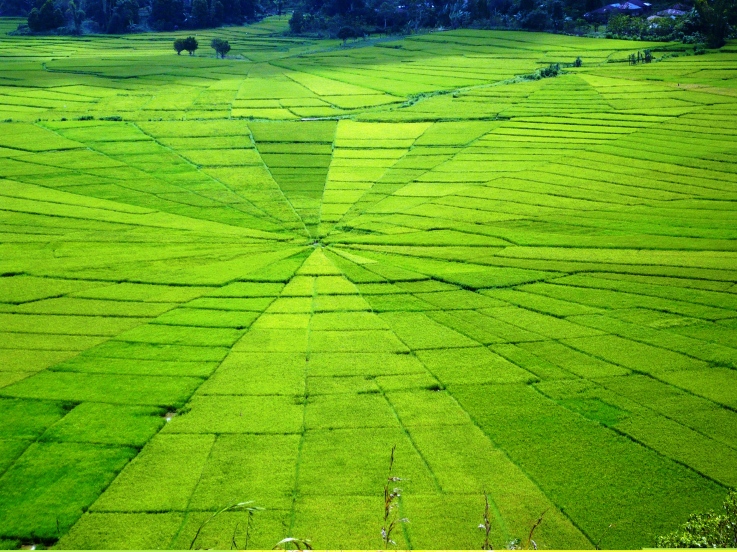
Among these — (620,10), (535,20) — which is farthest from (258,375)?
(620,10)

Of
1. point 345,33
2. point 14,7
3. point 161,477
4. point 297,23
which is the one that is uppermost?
point 14,7

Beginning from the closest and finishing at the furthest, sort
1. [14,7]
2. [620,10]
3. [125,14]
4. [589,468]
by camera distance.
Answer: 1. [589,468]
2. [620,10]
3. [125,14]
4. [14,7]

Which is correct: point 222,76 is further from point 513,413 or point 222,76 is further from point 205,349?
point 513,413

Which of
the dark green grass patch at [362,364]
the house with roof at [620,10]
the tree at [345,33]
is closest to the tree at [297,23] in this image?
the tree at [345,33]

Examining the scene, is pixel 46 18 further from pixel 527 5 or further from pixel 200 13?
pixel 527 5

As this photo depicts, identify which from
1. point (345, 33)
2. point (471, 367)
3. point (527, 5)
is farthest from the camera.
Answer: point (527, 5)

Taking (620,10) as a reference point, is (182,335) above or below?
below

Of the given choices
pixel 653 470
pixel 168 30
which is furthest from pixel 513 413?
pixel 168 30

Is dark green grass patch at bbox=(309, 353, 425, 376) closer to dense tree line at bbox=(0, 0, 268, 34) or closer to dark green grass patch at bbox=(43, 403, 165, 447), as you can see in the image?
dark green grass patch at bbox=(43, 403, 165, 447)
